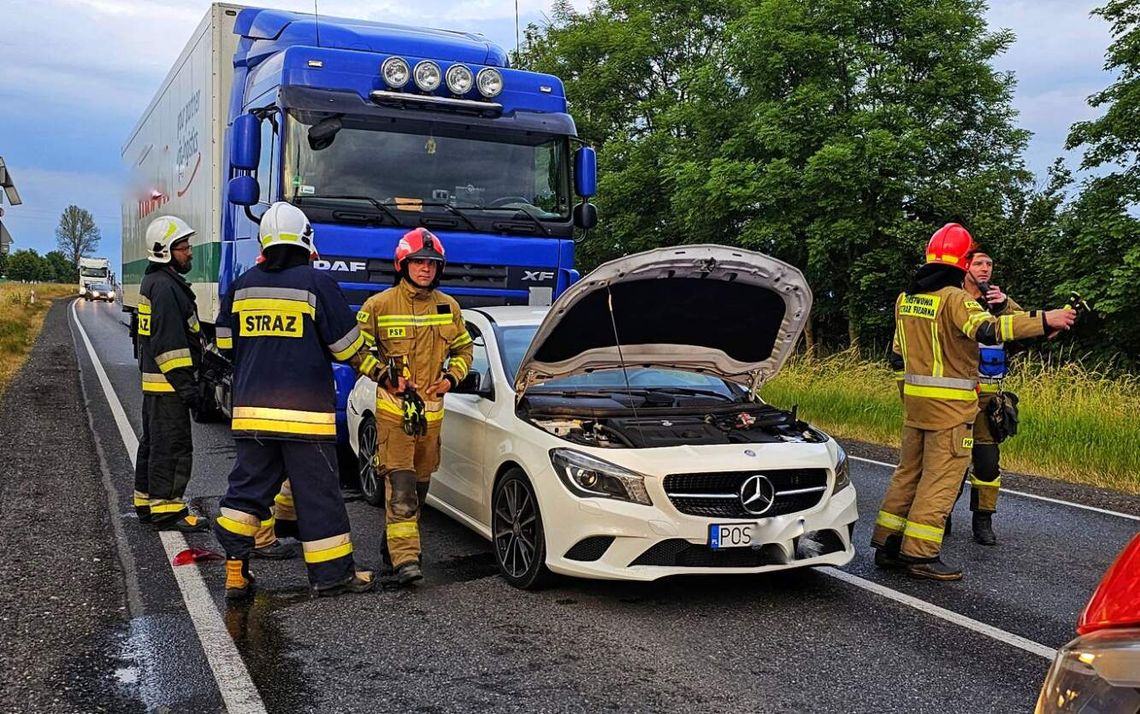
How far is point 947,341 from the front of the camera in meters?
5.57

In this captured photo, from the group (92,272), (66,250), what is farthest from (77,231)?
(92,272)

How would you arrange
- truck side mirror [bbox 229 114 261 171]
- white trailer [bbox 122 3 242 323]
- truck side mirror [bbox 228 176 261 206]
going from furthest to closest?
white trailer [bbox 122 3 242 323]
truck side mirror [bbox 229 114 261 171]
truck side mirror [bbox 228 176 261 206]

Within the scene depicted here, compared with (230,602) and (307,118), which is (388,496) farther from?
(307,118)

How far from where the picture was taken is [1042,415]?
11594 millimetres

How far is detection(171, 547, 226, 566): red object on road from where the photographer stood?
218 inches

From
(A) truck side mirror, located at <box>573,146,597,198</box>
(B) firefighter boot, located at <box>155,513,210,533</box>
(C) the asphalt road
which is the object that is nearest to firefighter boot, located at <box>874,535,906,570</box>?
(C) the asphalt road

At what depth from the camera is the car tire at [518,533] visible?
16.4 ft

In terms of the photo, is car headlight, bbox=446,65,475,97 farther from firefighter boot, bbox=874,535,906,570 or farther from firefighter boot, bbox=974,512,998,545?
firefighter boot, bbox=974,512,998,545

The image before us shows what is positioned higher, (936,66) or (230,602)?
(936,66)

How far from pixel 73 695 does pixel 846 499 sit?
364 centimetres

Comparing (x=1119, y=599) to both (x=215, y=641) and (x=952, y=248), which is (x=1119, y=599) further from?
(x=952, y=248)

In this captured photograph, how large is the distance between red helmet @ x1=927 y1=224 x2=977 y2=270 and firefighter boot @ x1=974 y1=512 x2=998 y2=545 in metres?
1.83

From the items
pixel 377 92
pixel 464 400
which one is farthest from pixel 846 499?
pixel 377 92

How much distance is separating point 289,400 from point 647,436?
70.6 inches
